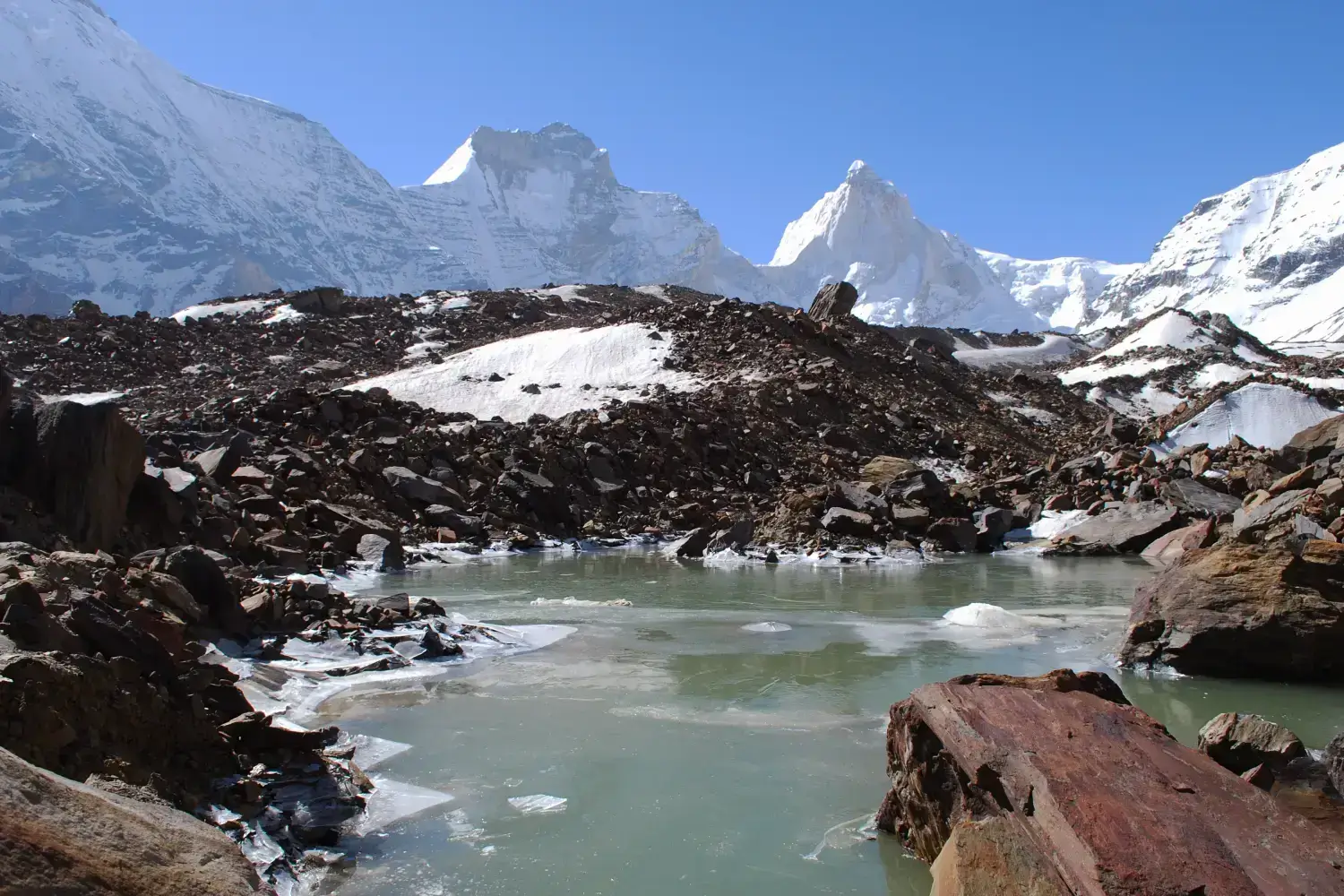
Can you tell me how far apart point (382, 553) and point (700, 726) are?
950 centimetres

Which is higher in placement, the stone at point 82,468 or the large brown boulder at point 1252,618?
the stone at point 82,468

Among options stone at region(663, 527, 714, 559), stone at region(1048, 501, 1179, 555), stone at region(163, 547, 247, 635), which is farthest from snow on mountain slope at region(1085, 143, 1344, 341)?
stone at region(163, 547, 247, 635)

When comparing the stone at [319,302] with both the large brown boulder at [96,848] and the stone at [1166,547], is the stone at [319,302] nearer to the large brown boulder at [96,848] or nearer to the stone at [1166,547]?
the stone at [1166,547]

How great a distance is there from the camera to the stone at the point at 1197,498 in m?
16.9

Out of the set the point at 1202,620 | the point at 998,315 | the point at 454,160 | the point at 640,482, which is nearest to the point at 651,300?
the point at 640,482

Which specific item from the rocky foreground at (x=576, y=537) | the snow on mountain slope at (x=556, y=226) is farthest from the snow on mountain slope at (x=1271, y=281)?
the rocky foreground at (x=576, y=537)

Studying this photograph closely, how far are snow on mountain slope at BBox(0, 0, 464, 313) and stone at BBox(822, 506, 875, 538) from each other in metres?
110

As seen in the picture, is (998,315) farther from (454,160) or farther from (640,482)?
(640,482)

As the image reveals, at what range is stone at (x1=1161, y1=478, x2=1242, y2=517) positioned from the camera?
55.3 ft

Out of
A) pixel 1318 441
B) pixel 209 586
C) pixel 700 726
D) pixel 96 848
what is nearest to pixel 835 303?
pixel 1318 441

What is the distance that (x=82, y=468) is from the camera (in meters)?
9.83

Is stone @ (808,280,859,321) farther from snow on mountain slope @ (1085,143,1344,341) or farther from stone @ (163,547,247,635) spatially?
snow on mountain slope @ (1085,143,1344,341)

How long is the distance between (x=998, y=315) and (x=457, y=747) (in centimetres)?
17776

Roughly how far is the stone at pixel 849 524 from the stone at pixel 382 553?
7704mm
